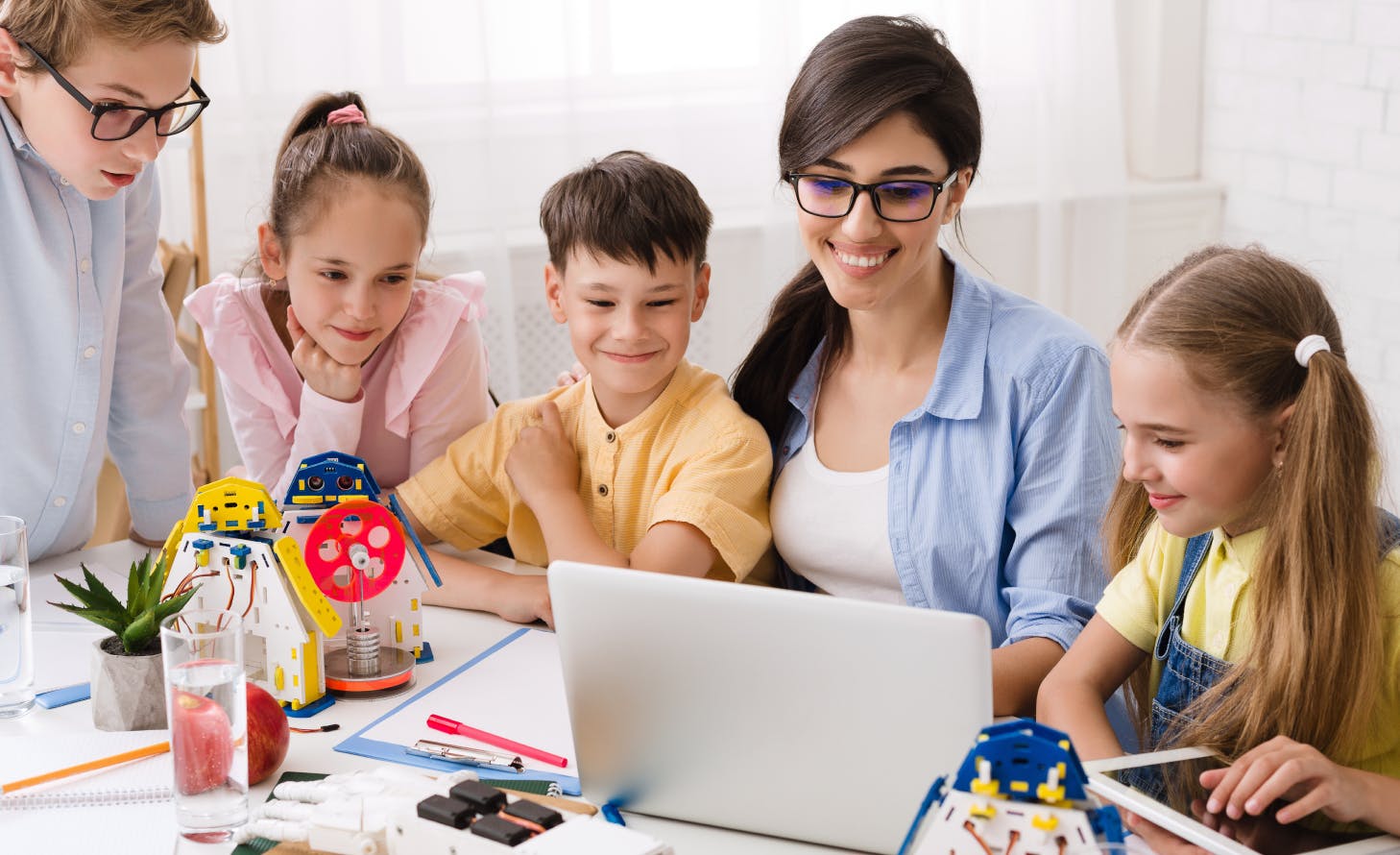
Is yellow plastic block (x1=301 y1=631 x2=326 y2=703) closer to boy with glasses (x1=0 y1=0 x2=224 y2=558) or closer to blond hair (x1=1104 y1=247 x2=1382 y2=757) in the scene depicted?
boy with glasses (x1=0 y1=0 x2=224 y2=558)

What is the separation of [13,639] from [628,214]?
0.79 meters

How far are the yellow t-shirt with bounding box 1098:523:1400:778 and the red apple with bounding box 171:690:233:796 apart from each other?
834 millimetres

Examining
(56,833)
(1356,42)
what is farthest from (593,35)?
(56,833)

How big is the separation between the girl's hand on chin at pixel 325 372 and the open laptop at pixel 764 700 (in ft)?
2.40

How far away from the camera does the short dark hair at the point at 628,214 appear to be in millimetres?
1637

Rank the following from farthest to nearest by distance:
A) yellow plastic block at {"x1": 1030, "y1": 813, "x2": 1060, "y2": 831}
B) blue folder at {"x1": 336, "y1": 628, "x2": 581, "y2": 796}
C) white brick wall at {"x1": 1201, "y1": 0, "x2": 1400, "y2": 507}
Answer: white brick wall at {"x1": 1201, "y1": 0, "x2": 1400, "y2": 507}
blue folder at {"x1": 336, "y1": 628, "x2": 581, "y2": 796}
yellow plastic block at {"x1": 1030, "y1": 813, "x2": 1060, "y2": 831}

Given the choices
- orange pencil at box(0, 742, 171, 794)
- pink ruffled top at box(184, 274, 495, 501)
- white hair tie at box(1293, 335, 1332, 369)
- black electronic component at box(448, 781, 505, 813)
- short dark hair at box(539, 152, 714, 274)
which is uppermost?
short dark hair at box(539, 152, 714, 274)

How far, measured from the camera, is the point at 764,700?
108cm

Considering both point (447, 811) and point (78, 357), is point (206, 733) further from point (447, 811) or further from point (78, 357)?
point (78, 357)

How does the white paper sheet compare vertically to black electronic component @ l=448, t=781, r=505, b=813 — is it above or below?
below

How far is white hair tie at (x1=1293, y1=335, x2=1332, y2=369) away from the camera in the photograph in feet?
3.96

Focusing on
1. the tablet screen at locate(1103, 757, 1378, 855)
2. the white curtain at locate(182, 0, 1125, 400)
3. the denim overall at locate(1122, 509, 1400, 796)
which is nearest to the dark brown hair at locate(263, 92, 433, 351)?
the denim overall at locate(1122, 509, 1400, 796)

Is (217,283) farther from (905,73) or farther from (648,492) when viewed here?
(905,73)

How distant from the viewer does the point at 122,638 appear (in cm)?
130
